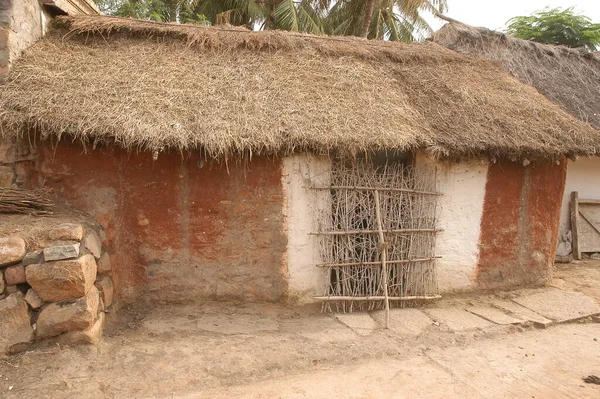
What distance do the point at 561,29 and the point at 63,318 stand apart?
13.7m

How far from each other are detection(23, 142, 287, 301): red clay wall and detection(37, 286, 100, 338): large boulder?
915mm

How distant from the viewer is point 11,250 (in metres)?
3.53

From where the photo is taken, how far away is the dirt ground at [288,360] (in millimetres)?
3375

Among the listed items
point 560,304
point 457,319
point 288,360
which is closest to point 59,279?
point 288,360

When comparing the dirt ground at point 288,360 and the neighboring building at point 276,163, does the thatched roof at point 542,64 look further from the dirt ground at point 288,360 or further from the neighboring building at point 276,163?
the dirt ground at point 288,360

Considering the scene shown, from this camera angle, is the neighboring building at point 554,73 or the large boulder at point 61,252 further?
the neighboring building at point 554,73

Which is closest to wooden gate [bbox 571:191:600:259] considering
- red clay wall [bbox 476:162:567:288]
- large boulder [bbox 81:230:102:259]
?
red clay wall [bbox 476:162:567:288]

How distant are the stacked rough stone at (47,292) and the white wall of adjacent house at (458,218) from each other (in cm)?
386

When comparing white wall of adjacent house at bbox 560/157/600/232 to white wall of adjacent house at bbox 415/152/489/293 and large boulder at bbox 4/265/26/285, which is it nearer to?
white wall of adjacent house at bbox 415/152/489/293

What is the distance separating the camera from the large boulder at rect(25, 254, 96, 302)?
11.7 feet

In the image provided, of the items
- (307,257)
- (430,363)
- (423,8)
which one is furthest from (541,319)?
(423,8)

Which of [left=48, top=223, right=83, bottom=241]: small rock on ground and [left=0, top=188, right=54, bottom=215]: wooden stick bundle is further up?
[left=0, top=188, right=54, bottom=215]: wooden stick bundle

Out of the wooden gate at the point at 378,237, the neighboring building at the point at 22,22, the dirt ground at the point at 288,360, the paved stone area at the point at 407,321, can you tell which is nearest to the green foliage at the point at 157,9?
the neighboring building at the point at 22,22

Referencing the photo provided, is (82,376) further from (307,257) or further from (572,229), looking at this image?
(572,229)
